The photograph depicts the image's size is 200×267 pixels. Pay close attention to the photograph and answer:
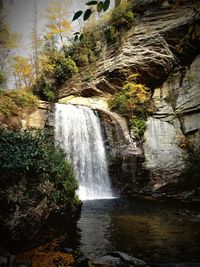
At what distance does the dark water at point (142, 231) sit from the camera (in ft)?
19.7

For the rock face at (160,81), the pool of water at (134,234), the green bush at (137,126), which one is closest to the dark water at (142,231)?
the pool of water at (134,234)

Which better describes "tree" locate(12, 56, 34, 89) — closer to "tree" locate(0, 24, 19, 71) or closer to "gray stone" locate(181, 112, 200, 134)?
"tree" locate(0, 24, 19, 71)

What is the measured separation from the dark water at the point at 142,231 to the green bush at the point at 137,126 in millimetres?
5217

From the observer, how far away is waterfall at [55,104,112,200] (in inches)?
547

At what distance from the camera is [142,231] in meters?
7.51

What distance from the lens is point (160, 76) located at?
726 inches

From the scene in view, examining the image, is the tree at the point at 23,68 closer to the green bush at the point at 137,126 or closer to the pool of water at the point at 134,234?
the green bush at the point at 137,126

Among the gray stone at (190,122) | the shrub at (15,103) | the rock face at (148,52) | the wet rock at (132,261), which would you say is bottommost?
the wet rock at (132,261)

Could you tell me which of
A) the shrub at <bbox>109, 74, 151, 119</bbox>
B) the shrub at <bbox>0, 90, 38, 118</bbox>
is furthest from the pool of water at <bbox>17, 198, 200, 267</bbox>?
the shrub at <bbox>109, 74, 151, 119</bbox>

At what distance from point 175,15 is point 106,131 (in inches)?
353

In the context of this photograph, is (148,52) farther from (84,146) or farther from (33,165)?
(33,165)

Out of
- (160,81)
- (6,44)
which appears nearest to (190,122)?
(160,81)

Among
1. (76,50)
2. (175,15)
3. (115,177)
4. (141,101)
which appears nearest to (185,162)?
(115,177)

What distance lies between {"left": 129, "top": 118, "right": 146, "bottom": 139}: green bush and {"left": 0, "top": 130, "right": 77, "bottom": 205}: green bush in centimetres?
815
